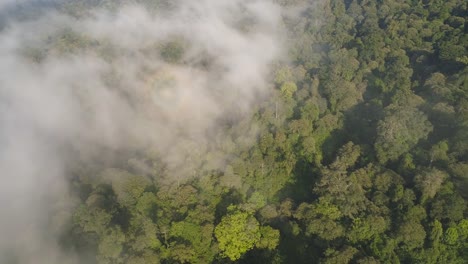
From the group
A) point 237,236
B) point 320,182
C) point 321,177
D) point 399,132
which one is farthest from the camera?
point 399,132

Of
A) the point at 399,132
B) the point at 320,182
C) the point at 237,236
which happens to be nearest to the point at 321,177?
the point at 320,182

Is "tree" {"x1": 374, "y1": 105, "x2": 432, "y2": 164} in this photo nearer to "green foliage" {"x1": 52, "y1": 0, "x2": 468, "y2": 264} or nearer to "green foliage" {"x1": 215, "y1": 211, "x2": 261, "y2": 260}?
"green foliage" {"x1": 52, "y1": 0, "x2": 468, "y2": 264}

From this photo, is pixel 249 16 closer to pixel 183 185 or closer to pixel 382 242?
pixel 183 185

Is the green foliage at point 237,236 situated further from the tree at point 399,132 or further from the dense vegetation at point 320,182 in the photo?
the tree at point 399,132

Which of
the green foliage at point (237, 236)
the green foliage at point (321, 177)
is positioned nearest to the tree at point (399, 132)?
the green foliage at point (321, 177)

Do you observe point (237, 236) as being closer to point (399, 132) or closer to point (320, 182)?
point (320, 182)

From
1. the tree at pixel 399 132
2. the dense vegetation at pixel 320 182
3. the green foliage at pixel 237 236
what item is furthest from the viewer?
the tree at pixel 399 132

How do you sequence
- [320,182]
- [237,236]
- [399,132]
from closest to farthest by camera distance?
[237,236], [320,182], [399,132]

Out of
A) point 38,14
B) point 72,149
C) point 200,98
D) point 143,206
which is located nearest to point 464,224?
point 143,206
